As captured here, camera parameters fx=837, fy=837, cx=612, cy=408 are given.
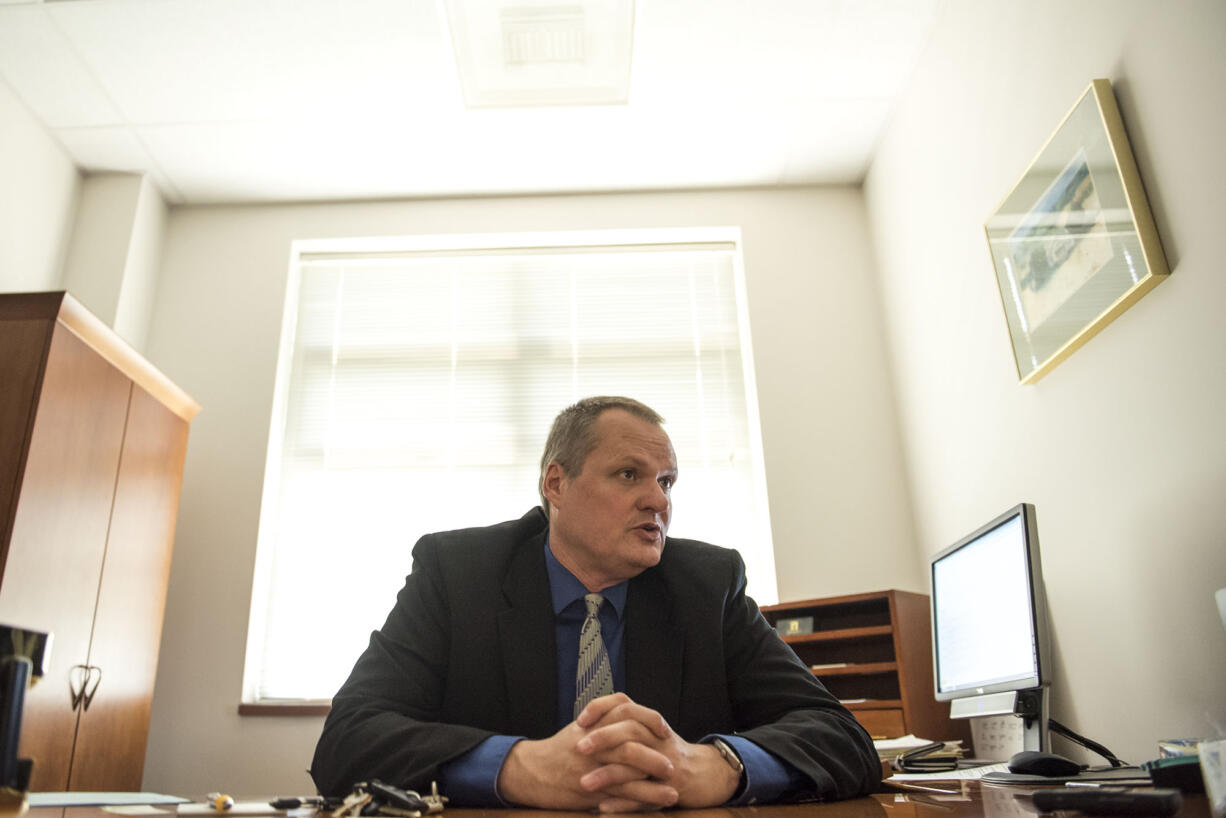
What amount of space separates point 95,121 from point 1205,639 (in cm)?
387

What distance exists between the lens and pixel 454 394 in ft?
11.6

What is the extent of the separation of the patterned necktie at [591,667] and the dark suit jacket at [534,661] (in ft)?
0.13

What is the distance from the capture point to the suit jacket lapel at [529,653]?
4.41 feet

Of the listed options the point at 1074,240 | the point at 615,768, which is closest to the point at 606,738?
the point at 615,768

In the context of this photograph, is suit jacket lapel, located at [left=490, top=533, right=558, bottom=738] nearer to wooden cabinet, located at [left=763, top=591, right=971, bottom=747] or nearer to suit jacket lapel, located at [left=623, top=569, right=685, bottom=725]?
suit jacket lapel, located at [left=623, top=569, right=685, bottom=725]

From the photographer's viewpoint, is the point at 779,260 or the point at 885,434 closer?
the point at 885,434

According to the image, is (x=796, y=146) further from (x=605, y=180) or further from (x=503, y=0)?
(x=503, y=0)

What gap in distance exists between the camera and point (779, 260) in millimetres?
3627

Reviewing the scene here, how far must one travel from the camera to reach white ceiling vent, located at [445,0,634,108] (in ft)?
9.02

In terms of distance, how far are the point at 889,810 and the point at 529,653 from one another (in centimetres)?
65

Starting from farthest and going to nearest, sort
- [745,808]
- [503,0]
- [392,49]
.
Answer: [392,49] < [503,0] < [745,808]

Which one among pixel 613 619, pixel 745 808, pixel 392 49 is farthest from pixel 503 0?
pixel 745 808

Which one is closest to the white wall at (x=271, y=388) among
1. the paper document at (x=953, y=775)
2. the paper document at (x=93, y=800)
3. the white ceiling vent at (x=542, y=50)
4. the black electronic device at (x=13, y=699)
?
the white ceiling vent at (x=542, y=50)

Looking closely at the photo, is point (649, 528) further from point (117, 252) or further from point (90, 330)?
point (117, 252)
